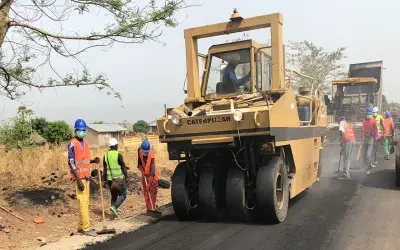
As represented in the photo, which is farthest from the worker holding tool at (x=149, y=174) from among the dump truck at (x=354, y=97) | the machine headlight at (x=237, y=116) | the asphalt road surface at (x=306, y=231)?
the dump truck at (x=354, y=97)

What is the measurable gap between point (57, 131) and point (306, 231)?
3974cm

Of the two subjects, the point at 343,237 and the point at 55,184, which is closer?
the point at 343,237

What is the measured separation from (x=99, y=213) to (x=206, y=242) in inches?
167

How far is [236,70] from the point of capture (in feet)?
25.6

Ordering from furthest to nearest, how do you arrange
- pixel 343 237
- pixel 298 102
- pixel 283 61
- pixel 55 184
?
1. pixel 55 184
2. pixel 298 102
3. pixel 283 61
4. pixel 343 237

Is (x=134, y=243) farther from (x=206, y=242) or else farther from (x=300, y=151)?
(x=300, y=151)

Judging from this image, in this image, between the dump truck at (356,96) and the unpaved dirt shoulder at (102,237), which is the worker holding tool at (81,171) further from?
the dump truck at (356,96)

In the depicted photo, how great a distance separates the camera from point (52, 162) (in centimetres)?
1222

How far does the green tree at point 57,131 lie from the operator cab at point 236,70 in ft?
119

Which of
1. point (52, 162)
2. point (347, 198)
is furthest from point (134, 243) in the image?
point (52, 162)

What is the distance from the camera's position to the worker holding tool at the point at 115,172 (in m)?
8.44

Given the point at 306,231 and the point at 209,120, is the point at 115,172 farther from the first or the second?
the point at 306,231

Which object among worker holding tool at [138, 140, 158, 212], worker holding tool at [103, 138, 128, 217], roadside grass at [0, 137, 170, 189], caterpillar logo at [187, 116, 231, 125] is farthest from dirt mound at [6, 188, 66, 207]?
caterpillar logo at [187, 116, 231, 125]

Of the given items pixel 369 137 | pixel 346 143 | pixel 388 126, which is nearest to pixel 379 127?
pixel 388 126
